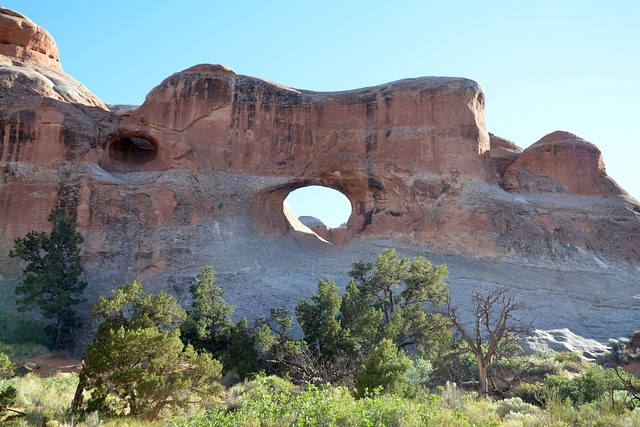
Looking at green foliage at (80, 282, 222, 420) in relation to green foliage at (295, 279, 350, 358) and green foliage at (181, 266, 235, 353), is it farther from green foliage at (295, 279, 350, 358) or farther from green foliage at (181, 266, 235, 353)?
green foliage at (181, 266, 235, 353)

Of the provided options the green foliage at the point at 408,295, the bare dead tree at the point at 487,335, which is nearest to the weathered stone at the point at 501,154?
the bare dead tree at the point at 487,335

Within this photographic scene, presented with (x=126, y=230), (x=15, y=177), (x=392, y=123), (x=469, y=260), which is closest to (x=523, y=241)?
(x=469, y=260)

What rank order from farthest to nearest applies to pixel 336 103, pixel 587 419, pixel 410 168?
pixel 336 103 < pixel 410 168 < pixel 587 419

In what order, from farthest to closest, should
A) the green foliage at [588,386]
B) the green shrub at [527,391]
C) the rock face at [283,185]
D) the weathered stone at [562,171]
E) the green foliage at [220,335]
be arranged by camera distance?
the weathered stone at [562,171], the rock face at [283,185], the green foliage at [220,335], the green shrub at [527,391], the green foliage at [588,386]

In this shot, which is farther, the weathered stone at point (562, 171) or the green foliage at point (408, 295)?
the weathered stone at point (562, 171)

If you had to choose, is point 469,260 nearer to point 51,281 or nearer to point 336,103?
point 336,103

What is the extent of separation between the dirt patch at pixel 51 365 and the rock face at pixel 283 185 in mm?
5339

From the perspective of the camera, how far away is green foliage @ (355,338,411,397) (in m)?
10.9

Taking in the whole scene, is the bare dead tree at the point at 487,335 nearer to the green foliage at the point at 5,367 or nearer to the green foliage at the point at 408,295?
the green foliage at the point at 408,295

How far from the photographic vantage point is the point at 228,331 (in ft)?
58.0

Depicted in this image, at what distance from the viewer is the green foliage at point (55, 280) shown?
20.2 meters

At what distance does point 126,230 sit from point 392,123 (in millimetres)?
16754

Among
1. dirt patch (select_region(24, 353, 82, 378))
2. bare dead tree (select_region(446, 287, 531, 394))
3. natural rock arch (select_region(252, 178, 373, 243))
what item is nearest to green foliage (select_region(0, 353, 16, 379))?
dirt patch (select_region(24, 353, 82, 378))

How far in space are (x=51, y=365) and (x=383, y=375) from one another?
41.1 feet
